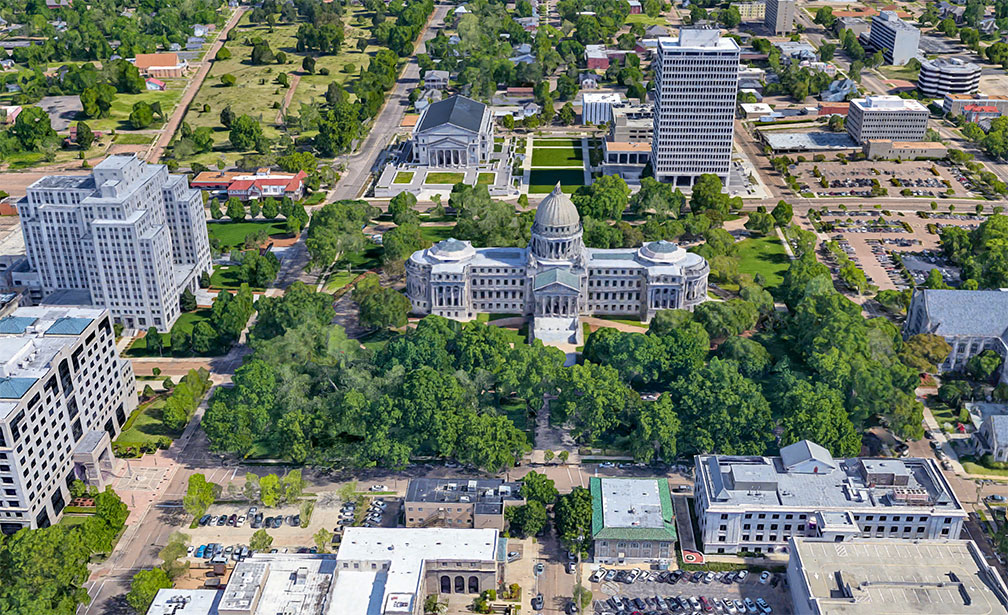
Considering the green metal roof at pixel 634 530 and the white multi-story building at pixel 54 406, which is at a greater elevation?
the white multi-story building at pixel 54 406

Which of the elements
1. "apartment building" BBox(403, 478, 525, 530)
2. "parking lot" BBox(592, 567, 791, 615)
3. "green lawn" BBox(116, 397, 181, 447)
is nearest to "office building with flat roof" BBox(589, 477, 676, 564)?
"parking lot" BBox(592, 567, 791, 615)

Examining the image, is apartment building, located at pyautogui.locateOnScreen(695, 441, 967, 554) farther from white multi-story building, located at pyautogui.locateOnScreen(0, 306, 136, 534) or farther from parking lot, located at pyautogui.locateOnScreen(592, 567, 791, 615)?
white multi-story building, located at pyautogui.locateOnScreen(0, 306, 136, 534)

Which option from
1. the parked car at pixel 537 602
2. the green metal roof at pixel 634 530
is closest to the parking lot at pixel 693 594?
the green metal roof at pixel 634 530

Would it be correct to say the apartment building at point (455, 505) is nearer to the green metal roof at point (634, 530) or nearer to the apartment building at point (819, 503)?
the green metal roof at point (634, 530)

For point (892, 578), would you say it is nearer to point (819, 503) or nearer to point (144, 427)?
point (819, 503)

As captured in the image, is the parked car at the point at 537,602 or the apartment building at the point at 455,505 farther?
the apartment building at the point at 455,505

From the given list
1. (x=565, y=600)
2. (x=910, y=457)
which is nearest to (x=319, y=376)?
(x=565, y=600)
